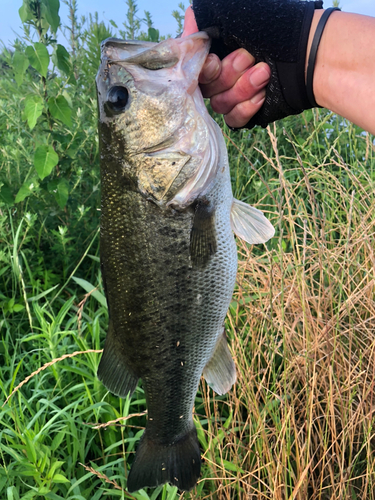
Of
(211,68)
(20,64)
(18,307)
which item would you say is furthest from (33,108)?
(211,68)

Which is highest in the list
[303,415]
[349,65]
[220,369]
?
[349,65]

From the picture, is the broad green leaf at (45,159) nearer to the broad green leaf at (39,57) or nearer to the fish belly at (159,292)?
the broad green leaf at (39,57)

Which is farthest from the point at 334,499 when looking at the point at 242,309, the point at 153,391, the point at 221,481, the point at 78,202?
the point at 78,202

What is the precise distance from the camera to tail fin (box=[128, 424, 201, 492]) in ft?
4.94

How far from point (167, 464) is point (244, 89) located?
150 cm

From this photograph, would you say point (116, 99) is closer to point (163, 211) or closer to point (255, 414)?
point (163, 211)

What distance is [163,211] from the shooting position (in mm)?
1399

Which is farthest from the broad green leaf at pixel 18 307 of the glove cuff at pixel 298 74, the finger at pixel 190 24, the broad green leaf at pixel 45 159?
the glove cuff at pixel 298 74

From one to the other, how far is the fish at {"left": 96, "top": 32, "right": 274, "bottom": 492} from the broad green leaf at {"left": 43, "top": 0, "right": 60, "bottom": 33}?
3.82 ft

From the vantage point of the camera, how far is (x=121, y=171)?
142 centimetres

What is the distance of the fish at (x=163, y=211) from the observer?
54.8 inches

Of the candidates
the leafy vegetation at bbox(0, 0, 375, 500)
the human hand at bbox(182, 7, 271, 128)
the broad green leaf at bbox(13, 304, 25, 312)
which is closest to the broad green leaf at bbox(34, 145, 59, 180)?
the leafy vegetation at bbox(0, 0, 375, 500)

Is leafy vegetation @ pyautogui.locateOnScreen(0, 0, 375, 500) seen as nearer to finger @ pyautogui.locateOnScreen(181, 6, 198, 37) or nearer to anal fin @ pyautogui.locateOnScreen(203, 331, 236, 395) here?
anal fin @ pyautogui.locateOnScreen(203, 331, 236, 395)

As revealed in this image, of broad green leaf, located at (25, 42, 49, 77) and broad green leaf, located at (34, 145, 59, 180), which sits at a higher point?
broad green leaf, located at (25, 42, 49, 77)
